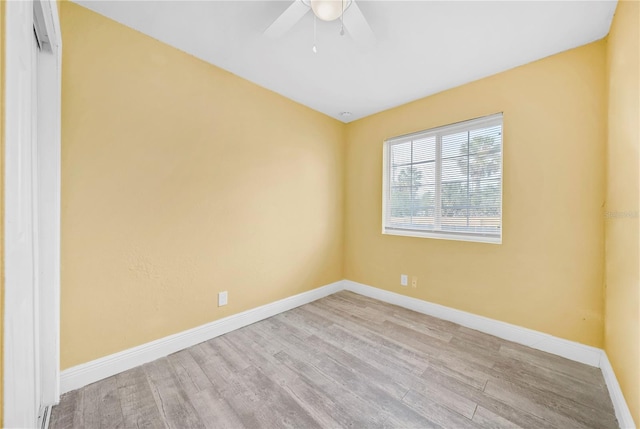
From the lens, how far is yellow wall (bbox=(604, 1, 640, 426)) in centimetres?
121

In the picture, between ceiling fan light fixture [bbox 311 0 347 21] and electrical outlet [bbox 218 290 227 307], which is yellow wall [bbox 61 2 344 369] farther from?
ceiling fan light fixture [bbox 311 0 347 21]

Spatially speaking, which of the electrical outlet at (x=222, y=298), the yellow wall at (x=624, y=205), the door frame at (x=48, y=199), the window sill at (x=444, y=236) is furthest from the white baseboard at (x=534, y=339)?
the door frame at (x=48, y=199)

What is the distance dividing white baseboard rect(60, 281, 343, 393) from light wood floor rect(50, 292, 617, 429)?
2.4 inches

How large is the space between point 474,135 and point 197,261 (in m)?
2.87

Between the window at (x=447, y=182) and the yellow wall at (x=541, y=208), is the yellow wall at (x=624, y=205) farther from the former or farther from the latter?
the window at (x=447, y=182)

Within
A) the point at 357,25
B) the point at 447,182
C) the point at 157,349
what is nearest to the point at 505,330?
the point at 447,182

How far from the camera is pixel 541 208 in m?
2.02

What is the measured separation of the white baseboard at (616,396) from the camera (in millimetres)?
1254

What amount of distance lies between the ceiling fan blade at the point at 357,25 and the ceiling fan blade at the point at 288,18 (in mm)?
247

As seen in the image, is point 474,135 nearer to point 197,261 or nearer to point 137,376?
point 197,261

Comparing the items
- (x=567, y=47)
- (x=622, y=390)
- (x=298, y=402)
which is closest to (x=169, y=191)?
(x=298, y=402)

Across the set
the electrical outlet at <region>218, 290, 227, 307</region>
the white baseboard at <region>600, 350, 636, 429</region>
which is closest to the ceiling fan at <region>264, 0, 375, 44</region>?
the electrical outlet at <region>218, 290, 227, 307</region>

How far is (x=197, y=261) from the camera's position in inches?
82.0

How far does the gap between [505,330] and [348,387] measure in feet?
5.23
